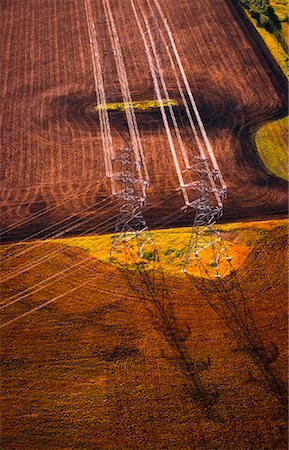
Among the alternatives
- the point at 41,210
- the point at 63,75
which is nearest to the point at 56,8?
the point at 63,75

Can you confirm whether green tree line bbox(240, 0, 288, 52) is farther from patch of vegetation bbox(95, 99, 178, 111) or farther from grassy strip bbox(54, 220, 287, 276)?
grassy strip bbox(54, 220, 287, 276)

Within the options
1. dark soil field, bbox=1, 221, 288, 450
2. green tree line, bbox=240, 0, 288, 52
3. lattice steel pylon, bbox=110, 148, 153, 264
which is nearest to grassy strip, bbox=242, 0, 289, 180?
green tree line, bbox=240, 0, 288, 52

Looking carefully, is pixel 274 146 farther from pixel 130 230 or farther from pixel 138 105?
pixel 130 230

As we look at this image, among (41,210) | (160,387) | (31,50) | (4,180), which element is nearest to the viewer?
(160,387)

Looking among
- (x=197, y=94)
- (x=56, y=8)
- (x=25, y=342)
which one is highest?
(x=56, y=8)

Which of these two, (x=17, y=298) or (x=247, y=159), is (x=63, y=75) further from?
(x=17, y=298)
